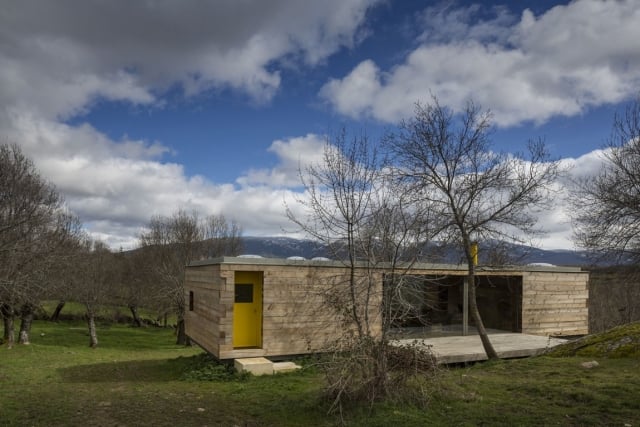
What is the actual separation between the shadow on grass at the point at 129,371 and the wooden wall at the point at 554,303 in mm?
10746

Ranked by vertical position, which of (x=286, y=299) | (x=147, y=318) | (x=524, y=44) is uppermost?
(x=524, y=44)

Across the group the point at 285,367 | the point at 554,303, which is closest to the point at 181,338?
the point at 285,367

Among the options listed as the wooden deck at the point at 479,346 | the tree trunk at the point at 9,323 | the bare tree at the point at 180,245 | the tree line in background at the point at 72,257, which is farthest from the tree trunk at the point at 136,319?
the wooden deck at the point at 479,346

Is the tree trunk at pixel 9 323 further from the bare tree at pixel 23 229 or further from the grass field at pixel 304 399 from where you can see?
the grass field at pixel 304 399

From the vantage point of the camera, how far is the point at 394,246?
813 centimetres

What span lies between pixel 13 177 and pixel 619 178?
16816mm

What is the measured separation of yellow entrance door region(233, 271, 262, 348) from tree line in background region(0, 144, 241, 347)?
6514mm

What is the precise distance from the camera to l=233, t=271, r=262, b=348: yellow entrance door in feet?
39.4

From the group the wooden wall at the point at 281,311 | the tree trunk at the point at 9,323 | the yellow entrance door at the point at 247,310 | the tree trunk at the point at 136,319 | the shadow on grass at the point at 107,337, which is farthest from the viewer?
the tree trunk at the point at 136,319

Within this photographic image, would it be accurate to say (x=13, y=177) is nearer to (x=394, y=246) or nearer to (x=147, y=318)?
(x=394, y=246)

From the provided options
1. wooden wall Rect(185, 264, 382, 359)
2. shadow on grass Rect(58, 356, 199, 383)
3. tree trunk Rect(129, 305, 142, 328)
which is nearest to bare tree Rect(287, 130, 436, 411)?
wooden wall Rect(185, 264, 382, 359)

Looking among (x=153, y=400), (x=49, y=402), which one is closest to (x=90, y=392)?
(x=49, y=402)

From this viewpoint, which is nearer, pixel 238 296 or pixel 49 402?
pixel 49 402

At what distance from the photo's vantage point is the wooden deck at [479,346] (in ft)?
39.5
